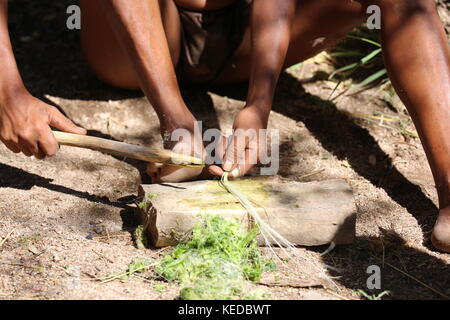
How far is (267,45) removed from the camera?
8.27 ft

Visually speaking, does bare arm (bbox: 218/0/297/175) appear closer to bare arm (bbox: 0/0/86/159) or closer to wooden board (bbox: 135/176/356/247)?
wooden board (bbox: 135/176/356/247)

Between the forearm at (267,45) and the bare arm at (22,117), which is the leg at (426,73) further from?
the bare arm at (22,117)

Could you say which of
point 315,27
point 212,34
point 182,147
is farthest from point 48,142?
point 315,27

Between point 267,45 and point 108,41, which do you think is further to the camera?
point 108,41

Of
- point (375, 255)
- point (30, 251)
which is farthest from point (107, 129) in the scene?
point (375, 255)

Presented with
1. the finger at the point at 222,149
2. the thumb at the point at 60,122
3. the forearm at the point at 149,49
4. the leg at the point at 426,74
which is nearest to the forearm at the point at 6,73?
the thumb at the point at 60,122

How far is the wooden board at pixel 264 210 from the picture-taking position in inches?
84.8

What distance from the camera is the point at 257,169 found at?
9.12 ft

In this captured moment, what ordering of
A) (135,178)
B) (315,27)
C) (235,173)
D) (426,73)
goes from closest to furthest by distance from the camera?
(235,173)
(426,73)
(135,178)
(315,27)

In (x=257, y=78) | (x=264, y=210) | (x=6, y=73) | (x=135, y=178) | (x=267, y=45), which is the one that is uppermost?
(x=267, y=45)

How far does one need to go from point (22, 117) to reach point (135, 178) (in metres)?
0.57

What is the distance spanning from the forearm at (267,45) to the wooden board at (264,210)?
0.34 meters

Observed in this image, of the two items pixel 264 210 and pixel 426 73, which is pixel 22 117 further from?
pixel 426 73

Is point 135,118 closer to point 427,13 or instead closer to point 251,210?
point 251,210
